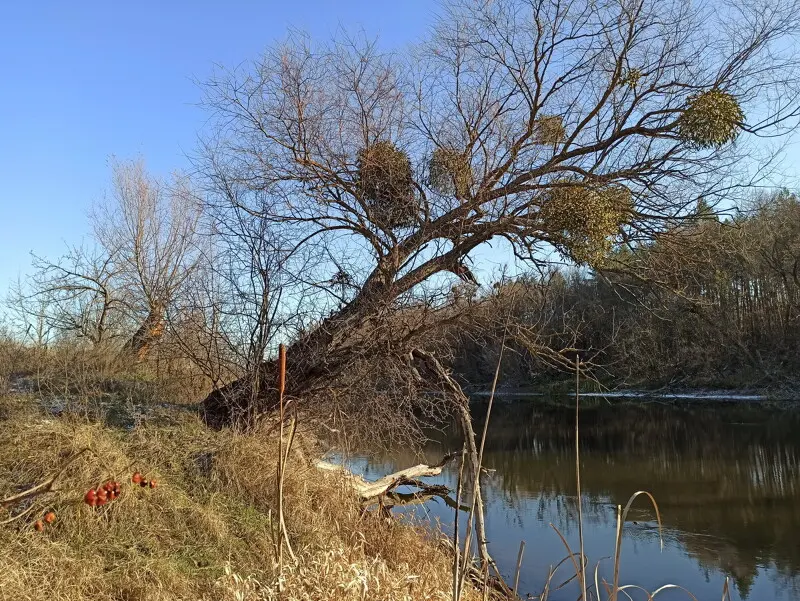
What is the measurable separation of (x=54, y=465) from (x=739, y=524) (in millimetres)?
9104

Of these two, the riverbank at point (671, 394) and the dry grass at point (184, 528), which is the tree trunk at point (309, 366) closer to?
the dry grass at point (184, 528)

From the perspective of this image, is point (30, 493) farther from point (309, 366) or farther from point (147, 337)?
point (147, 337)

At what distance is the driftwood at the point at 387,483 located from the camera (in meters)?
6.69

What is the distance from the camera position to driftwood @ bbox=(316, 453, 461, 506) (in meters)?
6.69

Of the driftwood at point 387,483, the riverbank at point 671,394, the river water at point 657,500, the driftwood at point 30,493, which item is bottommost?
the river water at point 657,500

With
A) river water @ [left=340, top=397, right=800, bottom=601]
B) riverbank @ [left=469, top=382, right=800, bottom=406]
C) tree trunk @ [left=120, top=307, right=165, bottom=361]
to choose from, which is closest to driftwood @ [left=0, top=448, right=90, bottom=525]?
river water @ [left=340, top=397, right=800, bottom=601]

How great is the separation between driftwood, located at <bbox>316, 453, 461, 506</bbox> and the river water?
1.16ft

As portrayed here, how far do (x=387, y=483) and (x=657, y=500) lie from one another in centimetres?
534

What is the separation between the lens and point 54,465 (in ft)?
15.9

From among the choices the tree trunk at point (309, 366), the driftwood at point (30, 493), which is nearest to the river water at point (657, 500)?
the tree trunk at point (309, 366)

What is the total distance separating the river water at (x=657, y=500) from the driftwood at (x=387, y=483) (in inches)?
13.9

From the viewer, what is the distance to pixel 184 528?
4.70m

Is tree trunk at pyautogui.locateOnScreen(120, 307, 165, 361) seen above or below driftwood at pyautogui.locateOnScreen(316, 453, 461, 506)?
above

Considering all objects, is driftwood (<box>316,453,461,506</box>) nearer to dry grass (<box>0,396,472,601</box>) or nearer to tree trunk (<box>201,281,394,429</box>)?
dry grass (<box>0,396,472,601</box>)
